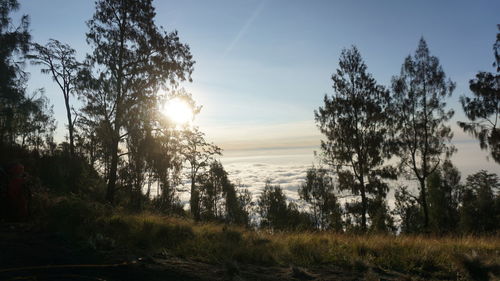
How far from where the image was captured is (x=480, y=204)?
3209 centimetres

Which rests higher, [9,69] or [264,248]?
[9,69]

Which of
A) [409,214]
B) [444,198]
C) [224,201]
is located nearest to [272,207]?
[224,201]

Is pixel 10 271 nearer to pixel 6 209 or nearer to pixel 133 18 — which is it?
pixel 6 209

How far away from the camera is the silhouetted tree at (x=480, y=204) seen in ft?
103

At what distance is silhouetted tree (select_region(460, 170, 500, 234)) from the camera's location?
31273 mm

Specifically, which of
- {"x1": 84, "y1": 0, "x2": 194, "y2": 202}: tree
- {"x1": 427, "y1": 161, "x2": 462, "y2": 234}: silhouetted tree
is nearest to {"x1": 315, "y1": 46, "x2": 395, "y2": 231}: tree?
{"x1": 84, "y1": 0, "x2": 194, "y2": 202}: tree

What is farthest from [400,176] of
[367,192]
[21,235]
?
[21,235]

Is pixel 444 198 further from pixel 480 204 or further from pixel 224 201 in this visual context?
pixel 224 201

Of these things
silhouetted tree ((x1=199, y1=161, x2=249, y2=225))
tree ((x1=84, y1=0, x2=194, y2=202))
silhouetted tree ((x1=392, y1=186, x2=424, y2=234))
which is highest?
tree ((x1=84, y1=0, x2=194, y2=202))

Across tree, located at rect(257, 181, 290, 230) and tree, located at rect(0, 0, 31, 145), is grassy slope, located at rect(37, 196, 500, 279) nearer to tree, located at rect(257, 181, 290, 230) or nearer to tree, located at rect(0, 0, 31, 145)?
tree, located at rect(0, 0, 31, 145)

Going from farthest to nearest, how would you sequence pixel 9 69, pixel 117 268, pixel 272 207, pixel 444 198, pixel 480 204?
1. pixel 272 207
2. pixel 444 198
3. pixel 480 204
4. pixel 9 69
5. pixel 117 268

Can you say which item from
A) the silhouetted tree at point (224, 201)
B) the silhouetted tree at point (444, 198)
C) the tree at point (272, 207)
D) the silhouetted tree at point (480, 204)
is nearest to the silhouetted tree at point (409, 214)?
the silhouetted tree at point (444, 198)

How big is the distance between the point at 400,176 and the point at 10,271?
2134cm

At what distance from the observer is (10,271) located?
4.00 metres
